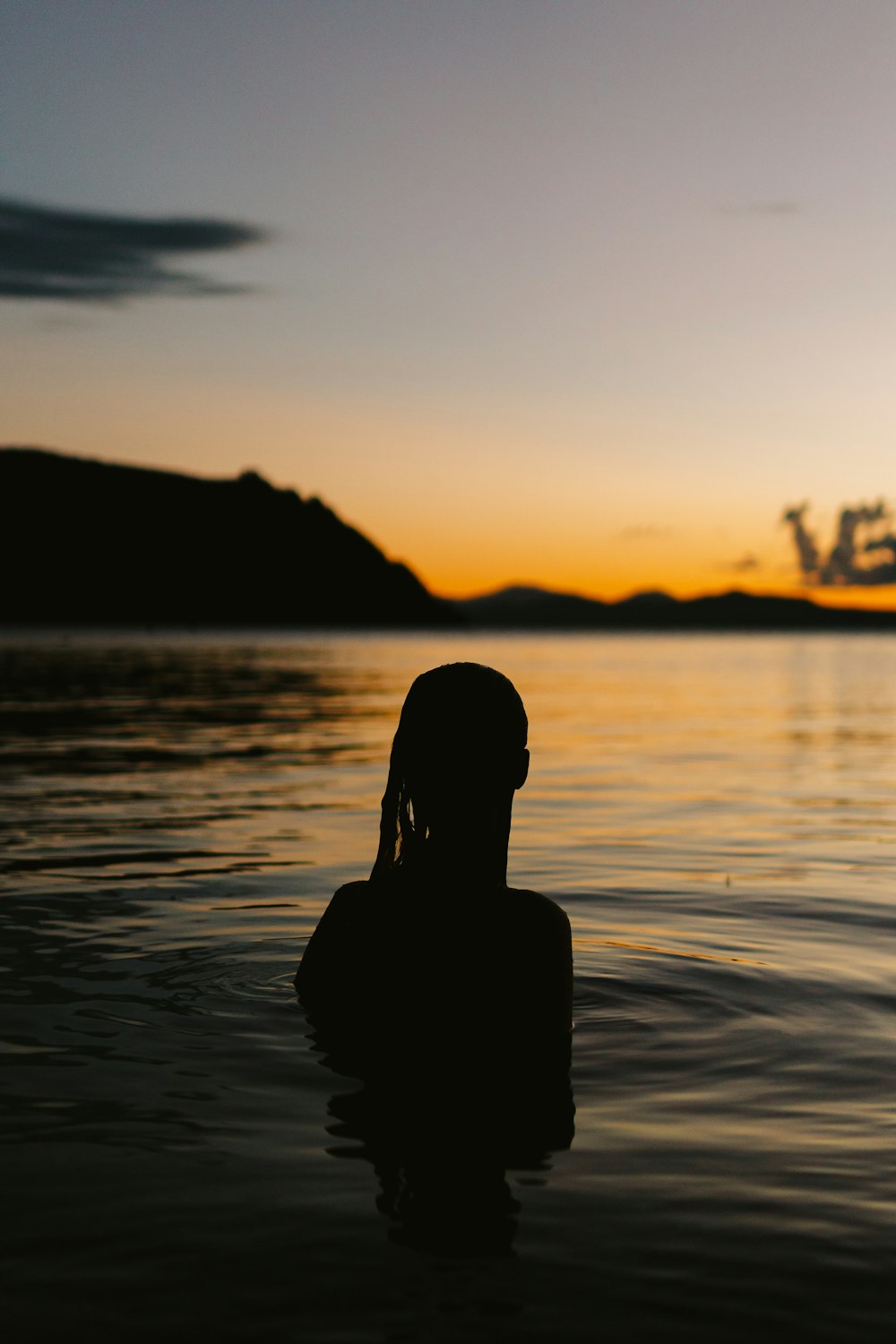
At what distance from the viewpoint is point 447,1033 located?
19.1 feet

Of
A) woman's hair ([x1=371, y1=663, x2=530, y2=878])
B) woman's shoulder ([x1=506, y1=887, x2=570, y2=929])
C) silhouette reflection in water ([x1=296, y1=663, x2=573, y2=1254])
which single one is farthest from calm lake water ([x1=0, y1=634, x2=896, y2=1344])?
woman's hair ([x1=371, y1=663, x2=530, y2=878])

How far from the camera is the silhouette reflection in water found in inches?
215

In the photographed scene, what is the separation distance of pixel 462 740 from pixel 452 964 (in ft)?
3.07

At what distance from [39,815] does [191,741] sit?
10.7m

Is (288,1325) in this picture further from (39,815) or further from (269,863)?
(39,815)

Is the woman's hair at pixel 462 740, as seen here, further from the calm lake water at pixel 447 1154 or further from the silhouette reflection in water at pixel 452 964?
the calm lake water at pixel 447 1154

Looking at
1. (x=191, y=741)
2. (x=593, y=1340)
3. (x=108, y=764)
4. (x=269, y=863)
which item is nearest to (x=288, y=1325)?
(x=593, y=1340)

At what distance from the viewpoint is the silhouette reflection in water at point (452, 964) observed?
5449mm

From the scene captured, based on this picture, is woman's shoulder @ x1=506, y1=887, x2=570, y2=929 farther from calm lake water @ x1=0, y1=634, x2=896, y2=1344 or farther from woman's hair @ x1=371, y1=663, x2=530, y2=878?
calm lake water @ x1=0, y1=634, x2=896, y2=1344

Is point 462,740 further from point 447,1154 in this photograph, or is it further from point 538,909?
point 447,1154

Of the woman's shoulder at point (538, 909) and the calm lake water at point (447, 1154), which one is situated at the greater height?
the woman's shoulder at point (538, 909)

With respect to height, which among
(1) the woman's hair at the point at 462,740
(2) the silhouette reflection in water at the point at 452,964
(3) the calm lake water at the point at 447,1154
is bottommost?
(3) the calm lake water at the point at 447,1154

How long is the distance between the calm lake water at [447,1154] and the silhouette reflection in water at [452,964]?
101 millimetres

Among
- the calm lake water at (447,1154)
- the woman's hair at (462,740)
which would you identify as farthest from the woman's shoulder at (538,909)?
the calm lake water at (447,1154)
